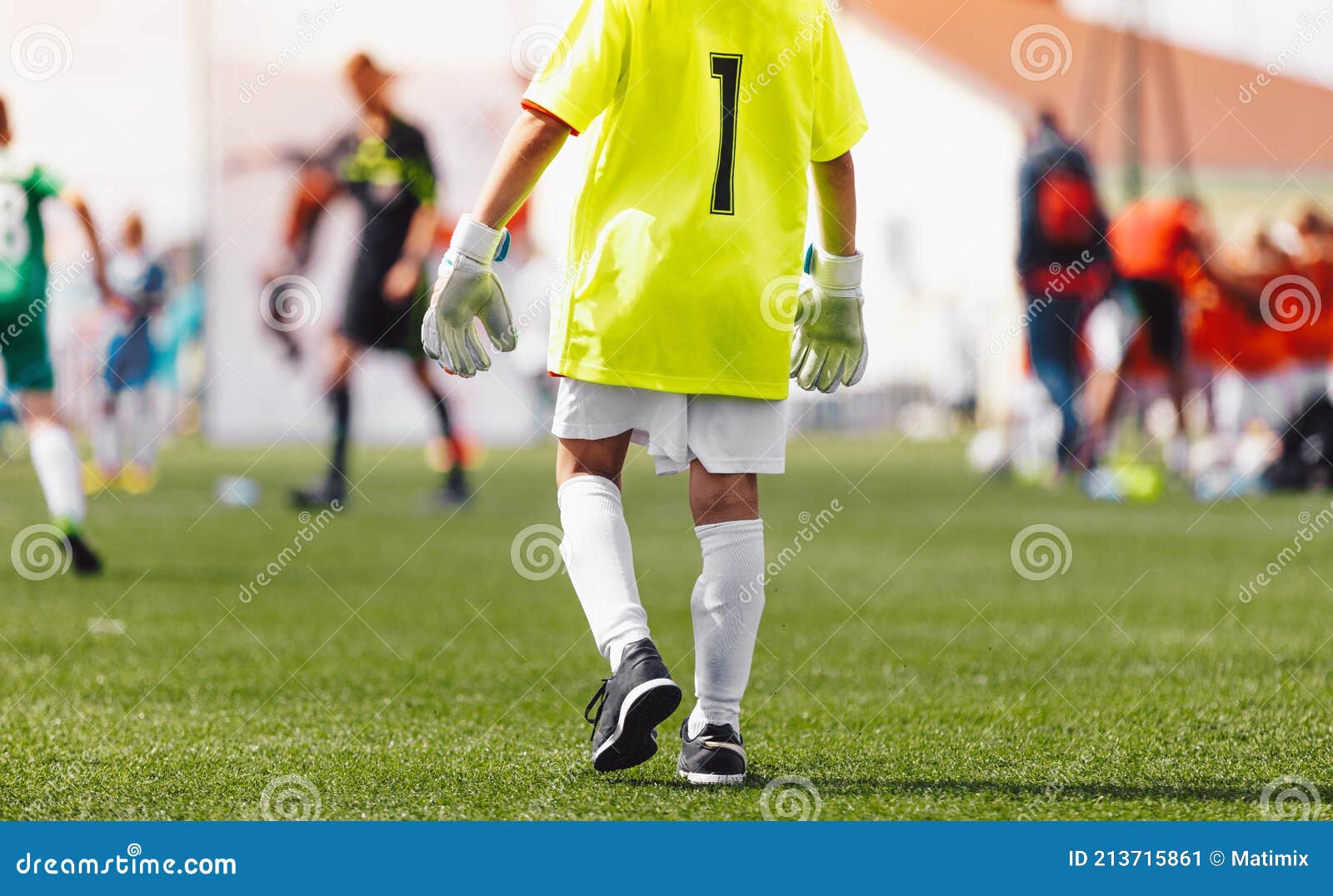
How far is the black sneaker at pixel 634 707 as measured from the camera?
2840 mm

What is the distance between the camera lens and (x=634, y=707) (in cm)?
284

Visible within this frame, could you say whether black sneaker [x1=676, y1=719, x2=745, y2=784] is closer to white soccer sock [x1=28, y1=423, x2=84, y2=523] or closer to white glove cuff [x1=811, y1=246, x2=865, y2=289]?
white glove cuff [x1=811, y1=246, x2=865, y2=289]

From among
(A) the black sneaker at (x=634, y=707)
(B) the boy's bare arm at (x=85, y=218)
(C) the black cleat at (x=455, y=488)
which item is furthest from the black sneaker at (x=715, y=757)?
(C) the black cleat at (x=455, y=488)

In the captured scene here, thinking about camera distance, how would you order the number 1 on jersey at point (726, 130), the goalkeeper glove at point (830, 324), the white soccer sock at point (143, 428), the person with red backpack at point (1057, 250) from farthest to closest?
1. the white soccer sock at point (143, 428)
2. the person with red backpack at point (1057, 250)
3. the goalkeeper glove at point (830, 324)
4. the number 1 on jersey at point (726, 130)

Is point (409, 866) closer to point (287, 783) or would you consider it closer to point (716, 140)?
point (287, 783)

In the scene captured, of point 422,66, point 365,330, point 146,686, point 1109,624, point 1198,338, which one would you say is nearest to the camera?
point 146,686

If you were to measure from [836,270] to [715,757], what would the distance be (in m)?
1.02

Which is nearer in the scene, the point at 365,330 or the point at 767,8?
the point at 767,8

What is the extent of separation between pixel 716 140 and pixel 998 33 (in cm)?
4179

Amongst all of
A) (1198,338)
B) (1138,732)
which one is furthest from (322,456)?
(1138,732)

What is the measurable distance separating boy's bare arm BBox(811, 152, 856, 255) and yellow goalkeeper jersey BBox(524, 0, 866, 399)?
19 cm

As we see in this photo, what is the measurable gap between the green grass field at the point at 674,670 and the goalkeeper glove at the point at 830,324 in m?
0.78

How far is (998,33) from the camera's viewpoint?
42.7 m

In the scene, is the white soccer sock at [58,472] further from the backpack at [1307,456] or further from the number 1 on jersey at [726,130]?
the backpack at [1307,456]
